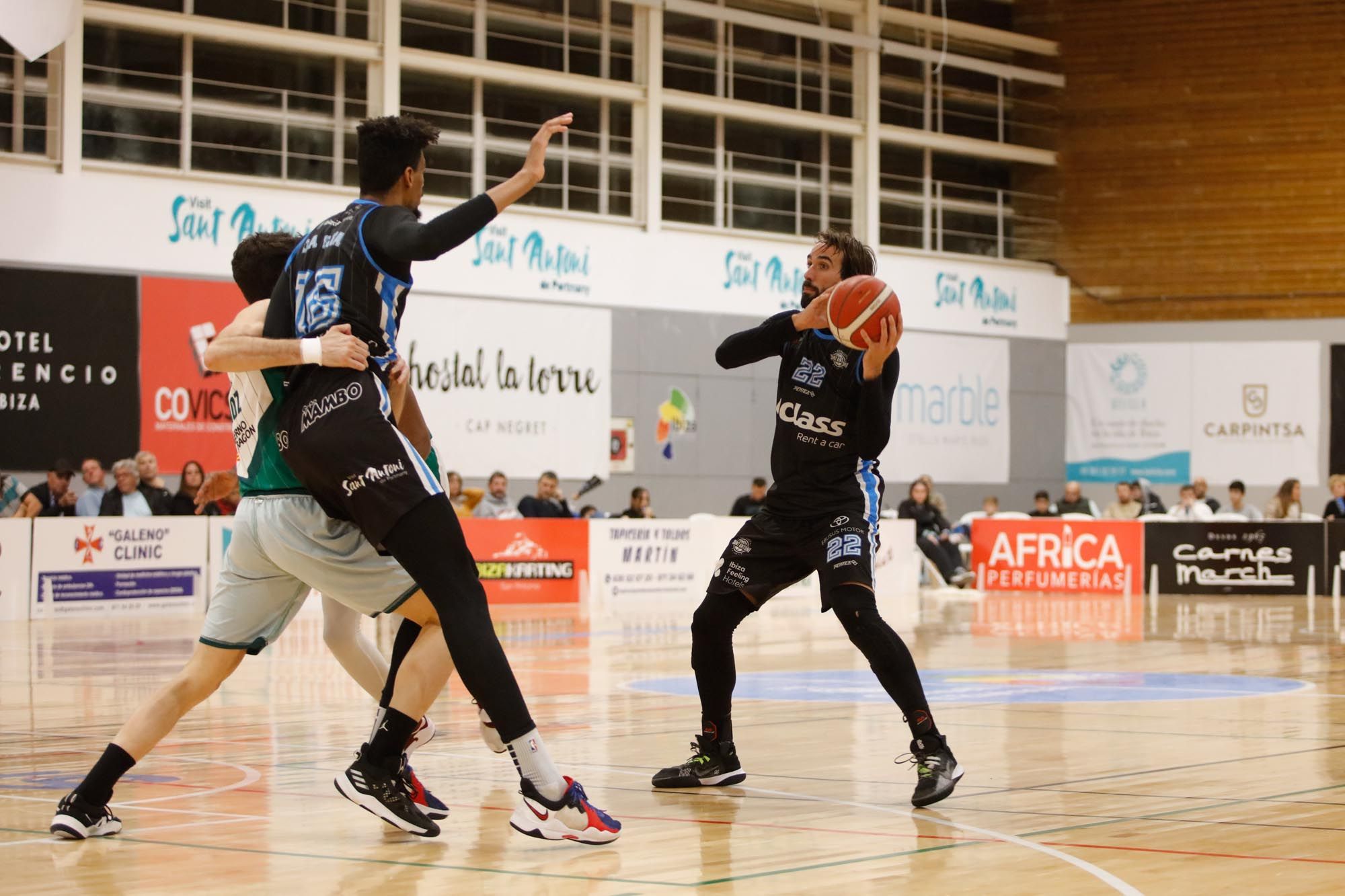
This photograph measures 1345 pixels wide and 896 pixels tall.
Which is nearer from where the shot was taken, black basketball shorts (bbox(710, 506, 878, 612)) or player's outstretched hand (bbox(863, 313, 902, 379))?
player's outstretched hand (bbox(863, 313, 902, 379))

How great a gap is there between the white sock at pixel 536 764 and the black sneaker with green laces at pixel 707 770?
151 centimetres

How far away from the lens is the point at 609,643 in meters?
14.6

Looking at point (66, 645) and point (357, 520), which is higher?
point (357, 520)

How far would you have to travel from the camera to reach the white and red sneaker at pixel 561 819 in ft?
16.4

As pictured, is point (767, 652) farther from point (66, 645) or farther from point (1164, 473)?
point (1164, 473)

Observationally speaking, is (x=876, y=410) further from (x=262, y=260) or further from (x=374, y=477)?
(x=262, y=260)

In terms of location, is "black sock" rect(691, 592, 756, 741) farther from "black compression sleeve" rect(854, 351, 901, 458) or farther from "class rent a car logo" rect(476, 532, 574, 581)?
"class rent a car logo" rect(476, 532, 574, 581)

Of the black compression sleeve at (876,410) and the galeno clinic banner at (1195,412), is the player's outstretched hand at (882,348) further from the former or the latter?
the galeno clinic banner at (1195,412)

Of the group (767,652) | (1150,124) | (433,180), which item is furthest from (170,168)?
(1150,124)

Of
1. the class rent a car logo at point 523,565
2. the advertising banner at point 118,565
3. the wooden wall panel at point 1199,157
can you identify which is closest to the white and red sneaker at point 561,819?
the advertising banner at point 118,565

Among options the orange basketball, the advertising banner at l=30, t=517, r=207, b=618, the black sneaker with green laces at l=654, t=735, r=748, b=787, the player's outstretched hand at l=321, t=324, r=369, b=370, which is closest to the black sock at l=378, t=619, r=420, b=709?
the player's outstretched hand at l=321, t=324, r=369, b=370

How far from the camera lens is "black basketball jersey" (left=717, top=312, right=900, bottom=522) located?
649 centimetres

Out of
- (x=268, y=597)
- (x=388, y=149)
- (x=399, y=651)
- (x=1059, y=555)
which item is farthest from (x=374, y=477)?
(x=1059, y=555)

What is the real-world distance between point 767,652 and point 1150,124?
75.5 ft
